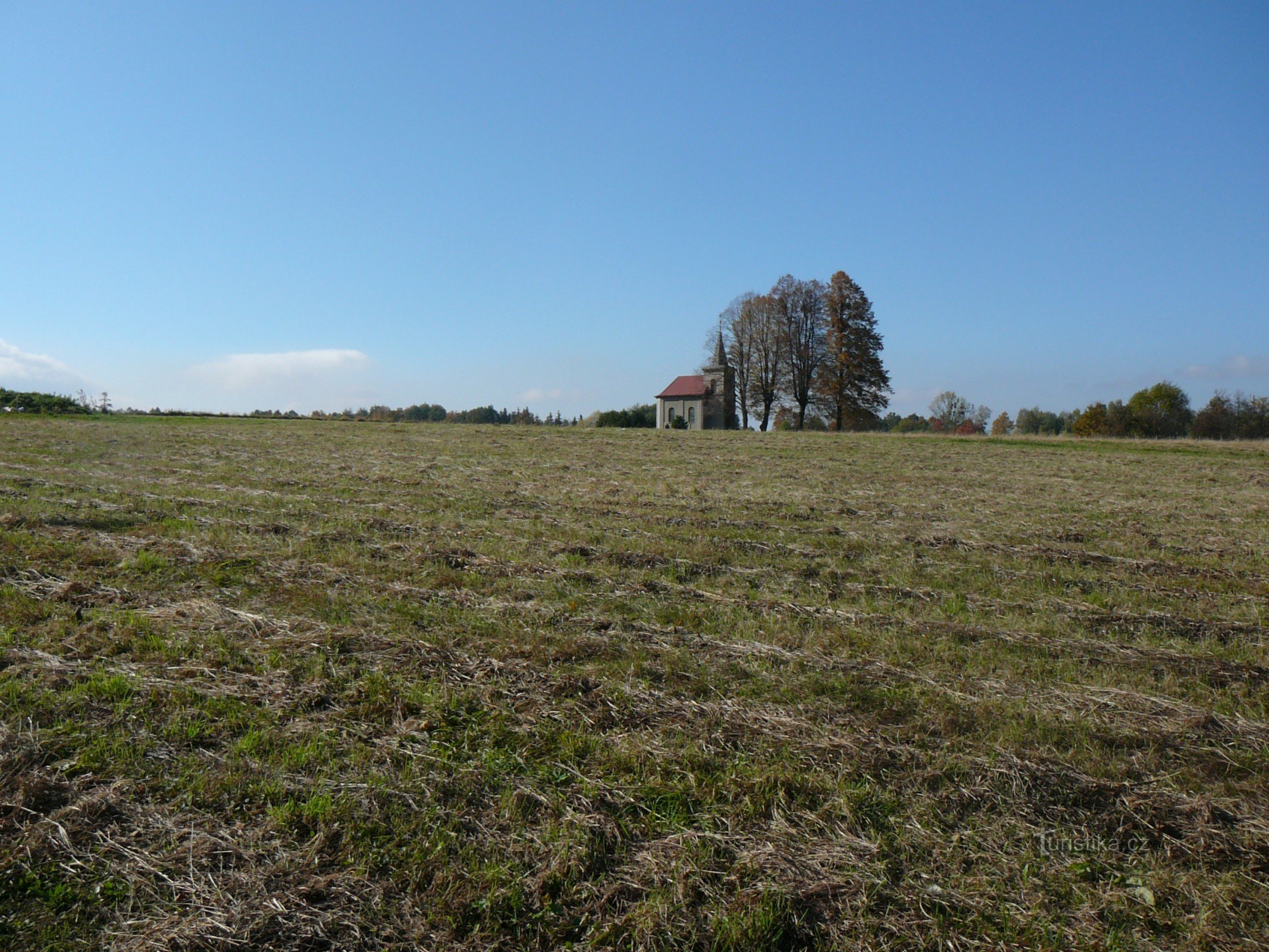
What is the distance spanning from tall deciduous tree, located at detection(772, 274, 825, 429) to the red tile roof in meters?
14.4

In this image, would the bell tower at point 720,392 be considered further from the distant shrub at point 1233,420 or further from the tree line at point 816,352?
the distant shrub at point 1233,420

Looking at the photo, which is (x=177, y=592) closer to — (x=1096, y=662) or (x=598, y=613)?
(x=598, y=613)

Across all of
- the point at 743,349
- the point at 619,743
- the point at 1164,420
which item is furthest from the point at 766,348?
the point at 619,743

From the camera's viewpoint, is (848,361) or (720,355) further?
(720,355)

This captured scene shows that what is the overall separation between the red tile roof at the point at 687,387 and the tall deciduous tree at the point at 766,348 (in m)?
11.8

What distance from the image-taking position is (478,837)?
338cm

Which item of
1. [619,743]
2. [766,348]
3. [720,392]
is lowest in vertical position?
[619,743]

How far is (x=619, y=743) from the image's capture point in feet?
13.9

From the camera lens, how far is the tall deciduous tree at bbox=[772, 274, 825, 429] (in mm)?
63438

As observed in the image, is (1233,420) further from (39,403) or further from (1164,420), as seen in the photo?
(39,403)

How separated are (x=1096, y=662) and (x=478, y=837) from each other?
5.20 meters

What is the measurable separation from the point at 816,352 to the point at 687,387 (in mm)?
19812

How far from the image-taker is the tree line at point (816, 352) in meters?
62.7

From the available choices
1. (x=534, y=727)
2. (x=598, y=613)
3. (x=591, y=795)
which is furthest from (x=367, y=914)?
(x=598, y=613)
